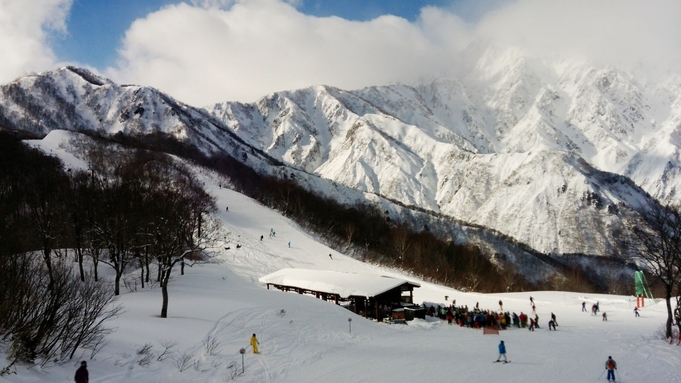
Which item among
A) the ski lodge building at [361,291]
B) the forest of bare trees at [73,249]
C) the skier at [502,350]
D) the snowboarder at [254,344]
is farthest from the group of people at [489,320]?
the forest of bare trees at [73,249]

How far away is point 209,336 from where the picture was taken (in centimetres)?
2086

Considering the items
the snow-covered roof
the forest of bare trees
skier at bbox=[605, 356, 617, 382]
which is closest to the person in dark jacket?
the forest of bare trees

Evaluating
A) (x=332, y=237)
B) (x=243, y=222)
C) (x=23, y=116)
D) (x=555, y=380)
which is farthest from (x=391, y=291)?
(x=23, y=116)

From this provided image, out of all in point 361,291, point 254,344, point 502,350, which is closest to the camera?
point 254,344

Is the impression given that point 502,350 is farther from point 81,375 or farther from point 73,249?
point 73,249

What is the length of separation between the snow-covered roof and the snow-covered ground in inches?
115

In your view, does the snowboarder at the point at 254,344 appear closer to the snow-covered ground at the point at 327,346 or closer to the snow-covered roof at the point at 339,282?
the snow-covered ground at the point at 327,346

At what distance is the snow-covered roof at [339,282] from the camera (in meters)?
34.2

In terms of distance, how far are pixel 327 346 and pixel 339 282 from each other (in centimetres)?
1319

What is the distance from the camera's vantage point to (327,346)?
23.5 metres

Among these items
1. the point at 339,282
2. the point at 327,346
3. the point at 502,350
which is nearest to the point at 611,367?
the point at 502,350

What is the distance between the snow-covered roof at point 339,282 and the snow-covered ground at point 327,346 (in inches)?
115

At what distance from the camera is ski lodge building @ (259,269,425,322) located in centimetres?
3381

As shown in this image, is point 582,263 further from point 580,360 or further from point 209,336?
point 209,336
